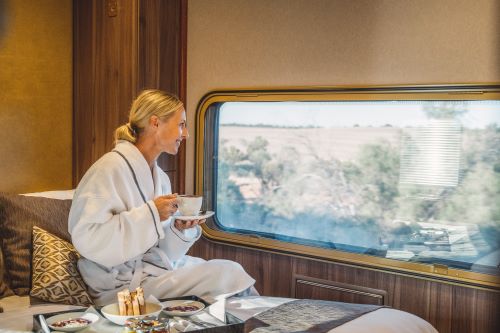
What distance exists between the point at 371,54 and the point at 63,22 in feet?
6.65

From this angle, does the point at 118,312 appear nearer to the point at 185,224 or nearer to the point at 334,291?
the point at 185,224

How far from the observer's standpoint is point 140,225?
8.59 feet

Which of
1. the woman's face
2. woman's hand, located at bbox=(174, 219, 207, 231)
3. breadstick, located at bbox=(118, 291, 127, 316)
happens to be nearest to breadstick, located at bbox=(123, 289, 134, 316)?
breadstick, located at bbox=(118, 291, 127, 316)

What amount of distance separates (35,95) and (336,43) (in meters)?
1.89

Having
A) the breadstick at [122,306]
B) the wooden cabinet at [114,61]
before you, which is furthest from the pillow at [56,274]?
the wooden cabinet at [114,61]

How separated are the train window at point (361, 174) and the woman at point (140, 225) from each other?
33.4 inches

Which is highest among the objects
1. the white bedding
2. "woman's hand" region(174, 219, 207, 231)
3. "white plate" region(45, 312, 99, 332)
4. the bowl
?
"woman's hand" region(174, 219, 207, 231)

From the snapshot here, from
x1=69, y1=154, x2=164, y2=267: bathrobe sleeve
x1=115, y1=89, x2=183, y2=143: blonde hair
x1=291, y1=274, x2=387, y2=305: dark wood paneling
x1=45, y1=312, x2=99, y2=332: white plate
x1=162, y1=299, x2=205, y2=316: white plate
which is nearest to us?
x1=45, y1=312, x2=99, y2=332: white plate

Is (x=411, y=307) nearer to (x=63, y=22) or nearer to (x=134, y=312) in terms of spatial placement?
(x=134, y=312)

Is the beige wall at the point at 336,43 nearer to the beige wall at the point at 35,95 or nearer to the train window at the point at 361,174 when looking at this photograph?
the train window at the point at 361,174

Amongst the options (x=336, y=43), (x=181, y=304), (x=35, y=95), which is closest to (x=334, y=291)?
(x=181, y=304)

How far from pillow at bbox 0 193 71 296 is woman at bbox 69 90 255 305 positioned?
0.99 ft

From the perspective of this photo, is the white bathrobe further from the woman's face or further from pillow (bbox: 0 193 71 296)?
pillow (bbox: 0 193 71 296)

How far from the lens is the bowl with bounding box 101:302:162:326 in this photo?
214cm
